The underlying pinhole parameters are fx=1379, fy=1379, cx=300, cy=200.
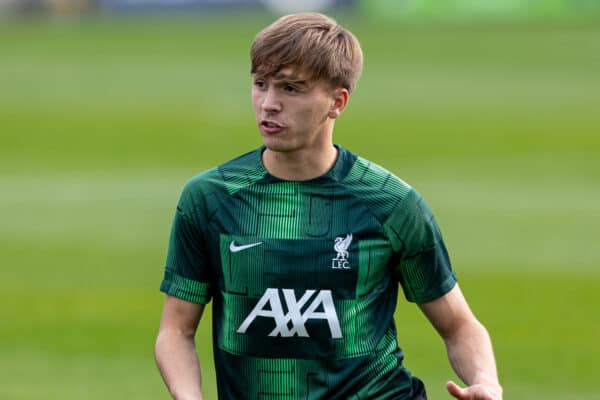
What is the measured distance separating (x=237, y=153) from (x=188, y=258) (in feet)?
49.0

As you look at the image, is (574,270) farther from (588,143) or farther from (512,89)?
(512,89)

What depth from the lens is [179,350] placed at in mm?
4699

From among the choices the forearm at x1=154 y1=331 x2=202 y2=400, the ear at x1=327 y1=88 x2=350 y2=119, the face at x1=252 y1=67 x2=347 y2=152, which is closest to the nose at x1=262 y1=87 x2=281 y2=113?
the face at x1=252 y1=67 x2=347 y2=152

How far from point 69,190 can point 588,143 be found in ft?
24.9

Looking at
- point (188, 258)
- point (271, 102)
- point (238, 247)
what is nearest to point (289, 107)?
point (271, 102)

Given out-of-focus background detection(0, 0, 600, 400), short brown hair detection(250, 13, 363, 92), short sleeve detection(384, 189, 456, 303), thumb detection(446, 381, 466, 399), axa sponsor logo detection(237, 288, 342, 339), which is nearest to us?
thumb detection(446, 381, 466, 399)

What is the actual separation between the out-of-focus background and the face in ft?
12.6

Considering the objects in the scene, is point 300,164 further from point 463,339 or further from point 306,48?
point 463,339

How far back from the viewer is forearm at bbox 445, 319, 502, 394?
4660 mm

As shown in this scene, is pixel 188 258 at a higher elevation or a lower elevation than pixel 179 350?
higher

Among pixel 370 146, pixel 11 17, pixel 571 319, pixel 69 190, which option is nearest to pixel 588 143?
pixel 370 146

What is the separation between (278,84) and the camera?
450cm

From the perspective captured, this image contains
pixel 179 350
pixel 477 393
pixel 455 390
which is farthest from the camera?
pixel 179 350

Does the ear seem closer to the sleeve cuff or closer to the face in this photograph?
the face
